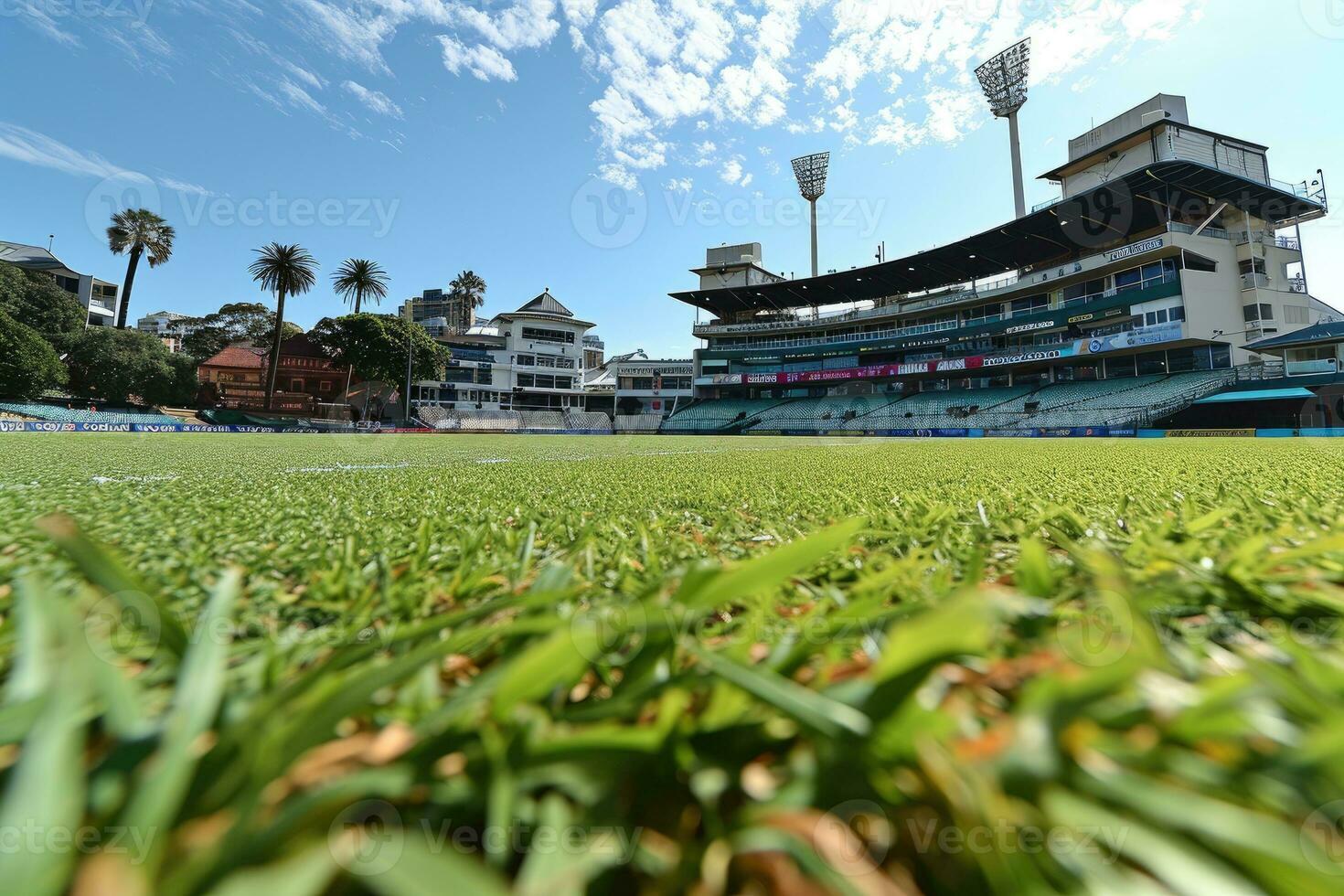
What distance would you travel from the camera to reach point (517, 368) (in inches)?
1863

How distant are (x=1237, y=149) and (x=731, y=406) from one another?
104 feet

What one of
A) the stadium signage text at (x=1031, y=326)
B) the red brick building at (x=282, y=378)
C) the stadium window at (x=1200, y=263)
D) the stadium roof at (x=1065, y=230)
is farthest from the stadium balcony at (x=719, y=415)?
the red brick building at (x=282, y=378)

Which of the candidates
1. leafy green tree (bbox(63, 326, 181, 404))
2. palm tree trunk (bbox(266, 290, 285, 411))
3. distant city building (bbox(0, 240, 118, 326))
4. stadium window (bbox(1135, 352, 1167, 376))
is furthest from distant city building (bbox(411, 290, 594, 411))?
stadium window (bbox(1135, 352, 1167, 376))

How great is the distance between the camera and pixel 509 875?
32 centimetres

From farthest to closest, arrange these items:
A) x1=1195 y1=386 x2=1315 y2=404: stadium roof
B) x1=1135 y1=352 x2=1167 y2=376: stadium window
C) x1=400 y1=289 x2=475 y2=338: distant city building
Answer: x1=400 y1=289 x2=475 y2=338: distant city building → x1=1135 y1=352 x2=1167 y2=376: stadium window → x1=1195 y1=386 x2=1315 y2=404: stadium roof

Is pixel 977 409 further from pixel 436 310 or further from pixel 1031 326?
pixel 436 310

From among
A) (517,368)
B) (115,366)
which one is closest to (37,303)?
(115,366)

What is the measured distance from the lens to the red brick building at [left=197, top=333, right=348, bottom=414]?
38.2 meters

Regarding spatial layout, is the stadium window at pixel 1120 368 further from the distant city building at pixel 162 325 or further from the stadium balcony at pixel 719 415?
the distant city building at pixel 162 325

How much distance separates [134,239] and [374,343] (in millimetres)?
14594

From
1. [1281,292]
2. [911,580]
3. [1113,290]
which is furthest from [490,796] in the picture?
[1281,292]

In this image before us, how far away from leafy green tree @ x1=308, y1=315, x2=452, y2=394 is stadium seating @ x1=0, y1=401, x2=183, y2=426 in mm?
9999

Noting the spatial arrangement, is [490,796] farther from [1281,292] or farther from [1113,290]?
[1281,292]

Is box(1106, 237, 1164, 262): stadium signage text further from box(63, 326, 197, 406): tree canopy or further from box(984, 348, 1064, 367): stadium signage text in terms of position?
box(63, 326, 197, 406): tree canopy
